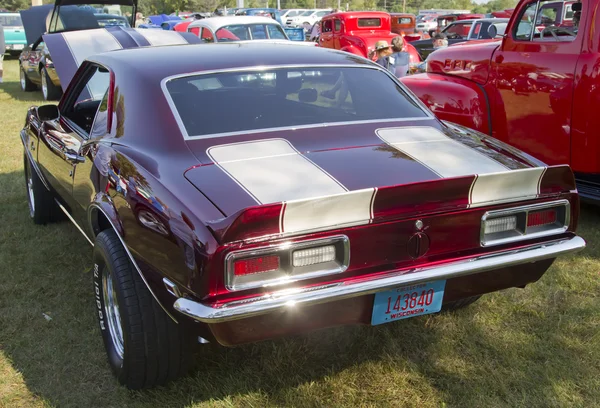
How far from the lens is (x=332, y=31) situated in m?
17.0

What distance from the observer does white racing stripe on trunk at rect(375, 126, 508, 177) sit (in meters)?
2.73

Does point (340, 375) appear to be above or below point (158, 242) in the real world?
below

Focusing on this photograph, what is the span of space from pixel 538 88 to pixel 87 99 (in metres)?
3.34

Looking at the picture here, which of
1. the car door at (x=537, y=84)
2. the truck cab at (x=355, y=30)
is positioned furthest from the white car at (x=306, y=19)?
the car door at (x=537, y=84)

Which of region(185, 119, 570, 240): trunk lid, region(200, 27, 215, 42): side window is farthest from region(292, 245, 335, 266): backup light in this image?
region(200, 27, 215, 42): side window

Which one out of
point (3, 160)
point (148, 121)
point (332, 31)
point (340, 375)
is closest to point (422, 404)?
point (340, 375)

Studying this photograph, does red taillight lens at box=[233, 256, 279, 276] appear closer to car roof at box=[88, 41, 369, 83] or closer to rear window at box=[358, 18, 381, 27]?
car roof at box=[88, 41, 369, 83]

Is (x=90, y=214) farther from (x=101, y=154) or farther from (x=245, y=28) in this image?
(x=245, y=28)

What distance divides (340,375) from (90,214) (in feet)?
4.83

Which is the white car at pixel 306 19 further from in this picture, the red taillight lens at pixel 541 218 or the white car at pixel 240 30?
the red taillight lens at pixel 541 218

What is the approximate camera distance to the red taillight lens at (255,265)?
2.23 metres

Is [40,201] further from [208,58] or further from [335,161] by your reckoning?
[335,161]

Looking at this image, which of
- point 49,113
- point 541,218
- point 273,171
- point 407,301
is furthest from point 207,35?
point 407,301

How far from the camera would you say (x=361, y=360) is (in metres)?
3.03
